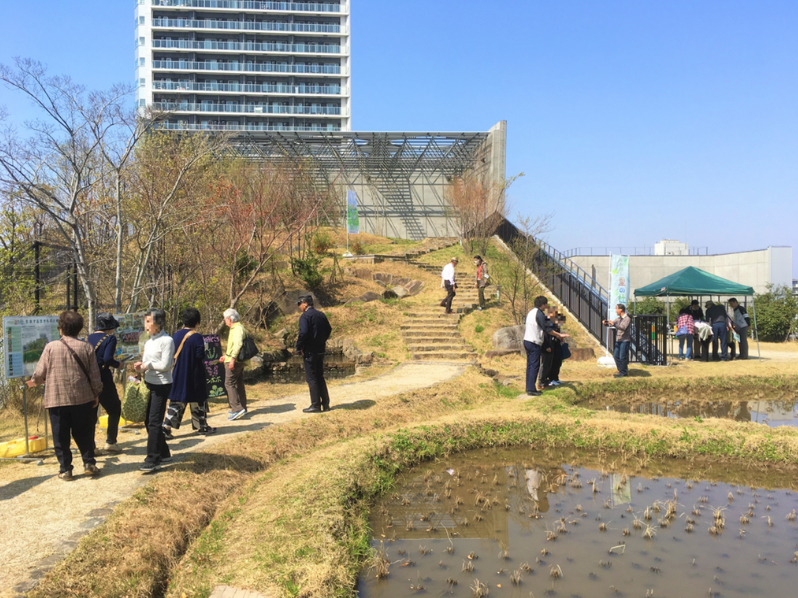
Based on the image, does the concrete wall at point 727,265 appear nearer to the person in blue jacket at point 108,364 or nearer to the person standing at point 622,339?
the person standing at point 622,339

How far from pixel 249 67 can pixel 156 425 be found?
64.4 meters

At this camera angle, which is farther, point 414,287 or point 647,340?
point 414,287

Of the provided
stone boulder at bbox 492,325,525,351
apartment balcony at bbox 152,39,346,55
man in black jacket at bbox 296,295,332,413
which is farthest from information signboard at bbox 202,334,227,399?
apartment balcony at bbox 152,39,346,55

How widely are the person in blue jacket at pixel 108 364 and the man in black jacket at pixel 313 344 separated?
241 centimetres

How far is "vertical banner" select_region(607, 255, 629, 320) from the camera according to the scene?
14.3m

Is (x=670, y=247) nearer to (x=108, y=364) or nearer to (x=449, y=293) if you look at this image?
(x=449, y=293)

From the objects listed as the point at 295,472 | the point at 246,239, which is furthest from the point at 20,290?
the point at 295,472

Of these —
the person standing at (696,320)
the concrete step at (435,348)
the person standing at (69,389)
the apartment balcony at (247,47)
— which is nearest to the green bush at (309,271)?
the concrete step at (435,348)

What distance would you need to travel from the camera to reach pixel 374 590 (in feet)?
12.8

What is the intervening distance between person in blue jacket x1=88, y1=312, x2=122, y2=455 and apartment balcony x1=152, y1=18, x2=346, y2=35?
211ft

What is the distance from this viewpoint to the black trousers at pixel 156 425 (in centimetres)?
568

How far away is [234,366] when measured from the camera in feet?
26.6

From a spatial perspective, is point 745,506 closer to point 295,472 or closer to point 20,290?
point 295,472

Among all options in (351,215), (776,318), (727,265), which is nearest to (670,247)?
(727,265)
